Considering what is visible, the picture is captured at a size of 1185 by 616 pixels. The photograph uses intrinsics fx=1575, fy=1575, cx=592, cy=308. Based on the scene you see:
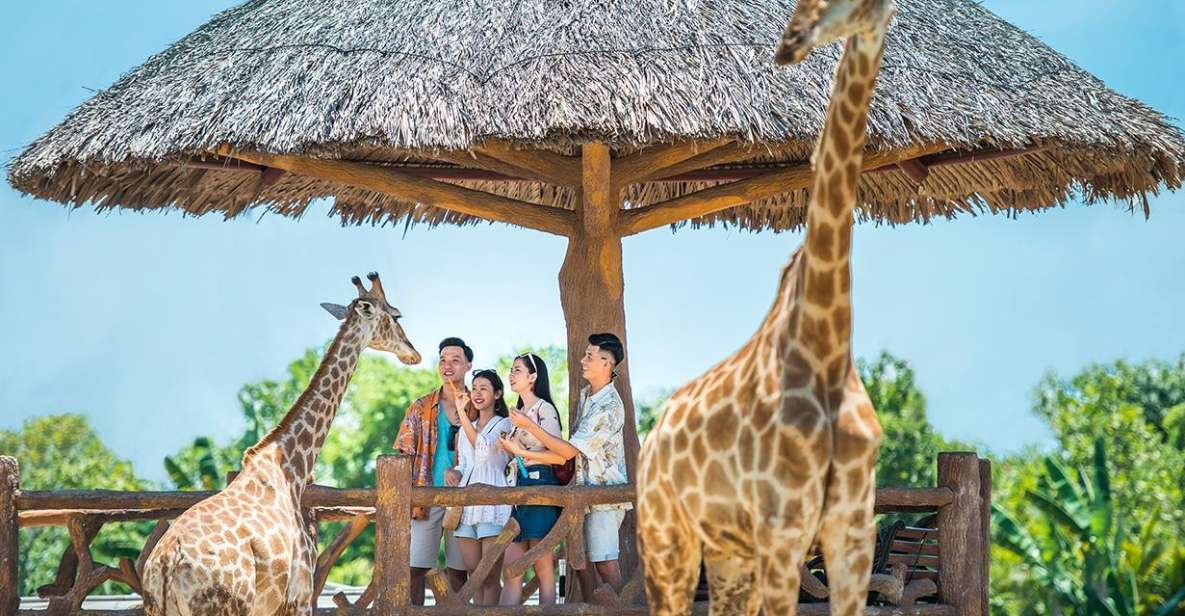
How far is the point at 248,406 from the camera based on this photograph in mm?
31719

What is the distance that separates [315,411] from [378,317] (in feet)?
2.43

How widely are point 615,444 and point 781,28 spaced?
2.71 meters

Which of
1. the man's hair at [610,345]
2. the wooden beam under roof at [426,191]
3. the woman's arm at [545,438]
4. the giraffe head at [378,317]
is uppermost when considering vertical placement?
the wooden beam under roof at [426,191]

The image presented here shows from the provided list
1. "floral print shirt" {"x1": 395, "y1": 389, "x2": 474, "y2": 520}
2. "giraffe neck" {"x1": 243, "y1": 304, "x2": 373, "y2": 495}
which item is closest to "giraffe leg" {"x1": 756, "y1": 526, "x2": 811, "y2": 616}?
"giraffe neck" {"x1": 243, "y1": 304, "x2": 373, "y2": 495}

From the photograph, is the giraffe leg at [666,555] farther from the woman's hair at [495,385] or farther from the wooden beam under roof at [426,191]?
the wooden beam under roof at [426,191]

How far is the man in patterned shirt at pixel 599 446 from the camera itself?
24.3 ft

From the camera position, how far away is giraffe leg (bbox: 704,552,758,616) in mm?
5641

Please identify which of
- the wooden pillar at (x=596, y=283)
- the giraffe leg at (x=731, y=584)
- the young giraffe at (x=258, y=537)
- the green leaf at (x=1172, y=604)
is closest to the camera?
the giraffe leg at (x=731, y=584)

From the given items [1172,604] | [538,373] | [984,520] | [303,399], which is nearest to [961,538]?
[984,520]

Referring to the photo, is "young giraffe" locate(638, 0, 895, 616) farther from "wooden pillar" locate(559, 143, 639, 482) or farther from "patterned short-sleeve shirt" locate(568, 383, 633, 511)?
"wooden pillar" locate(559, 143, 639, 482)

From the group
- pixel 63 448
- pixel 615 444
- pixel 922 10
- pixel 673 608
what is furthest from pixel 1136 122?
pixel 63 448

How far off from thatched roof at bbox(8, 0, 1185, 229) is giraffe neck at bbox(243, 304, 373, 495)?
98 centimetres

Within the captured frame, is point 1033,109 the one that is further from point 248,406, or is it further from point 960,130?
point 248,406

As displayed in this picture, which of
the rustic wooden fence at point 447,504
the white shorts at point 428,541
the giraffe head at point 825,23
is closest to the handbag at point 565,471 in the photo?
the rustic wooden fence at point 447,504
